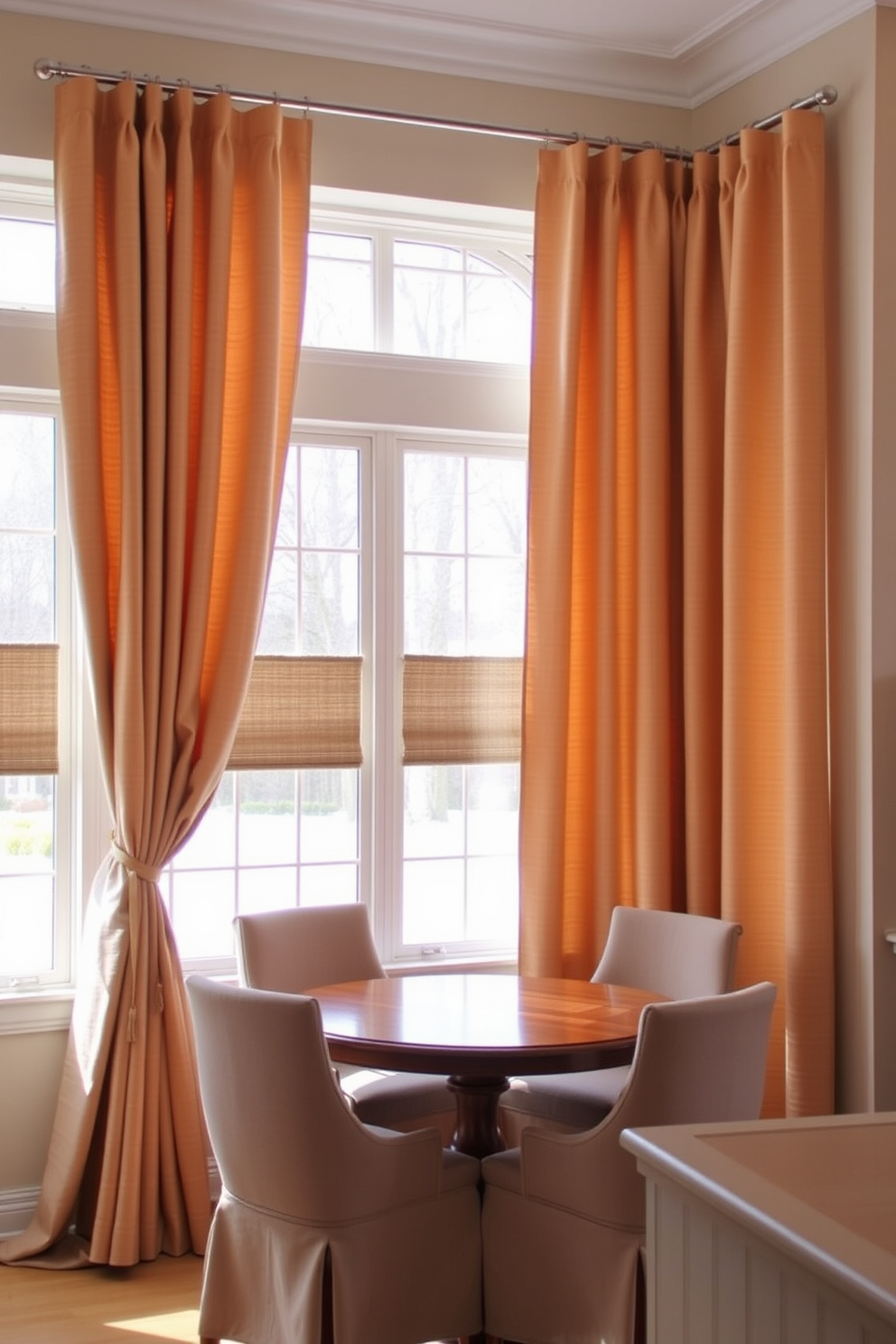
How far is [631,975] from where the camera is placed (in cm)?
396

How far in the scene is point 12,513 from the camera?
13.3 feet

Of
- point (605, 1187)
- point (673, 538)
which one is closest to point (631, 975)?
point (605, 1187)

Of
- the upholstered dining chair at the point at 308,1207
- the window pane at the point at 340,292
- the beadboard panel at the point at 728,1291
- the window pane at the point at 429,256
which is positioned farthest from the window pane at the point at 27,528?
the beadboard panel at the point at 728,1291

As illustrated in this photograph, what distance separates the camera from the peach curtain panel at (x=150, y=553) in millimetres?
3762

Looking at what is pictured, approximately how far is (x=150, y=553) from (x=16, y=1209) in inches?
74.5

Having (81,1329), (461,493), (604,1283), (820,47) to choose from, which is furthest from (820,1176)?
(820,47)

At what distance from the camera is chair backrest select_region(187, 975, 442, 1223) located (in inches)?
111

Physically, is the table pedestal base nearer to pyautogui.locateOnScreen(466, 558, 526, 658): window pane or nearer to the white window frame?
the white window frame

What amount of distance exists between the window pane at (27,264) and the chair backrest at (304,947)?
1928mm

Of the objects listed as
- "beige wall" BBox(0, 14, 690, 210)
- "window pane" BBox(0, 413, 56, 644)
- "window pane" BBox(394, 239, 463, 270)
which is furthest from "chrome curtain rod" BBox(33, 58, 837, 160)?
"window pane" BBox(0, 413, 56, 644)

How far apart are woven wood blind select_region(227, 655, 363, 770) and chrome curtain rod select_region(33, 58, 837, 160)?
1649 millimetres

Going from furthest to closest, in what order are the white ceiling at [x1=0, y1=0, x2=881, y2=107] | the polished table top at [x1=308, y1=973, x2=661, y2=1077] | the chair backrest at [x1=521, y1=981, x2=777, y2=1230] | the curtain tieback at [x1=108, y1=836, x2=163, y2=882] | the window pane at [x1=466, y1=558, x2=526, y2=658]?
the window pane at [x1=466, y1=558, x2=526, y2=658] → the white ceiling at [x1=0, y1=0, x2=881, y2=107] → the curtain tieback at [x1=108, y1=836, x2=163, y2=882] → the polished table top at [x1=308, y1=973, x2=661, y2=1077] → the chair backrest at [x1=521, y1=981, x2=777, y2=1230]

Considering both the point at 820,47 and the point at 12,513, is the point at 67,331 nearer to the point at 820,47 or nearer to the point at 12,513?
the point at 12,513

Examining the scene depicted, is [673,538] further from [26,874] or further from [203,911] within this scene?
[26,874]
